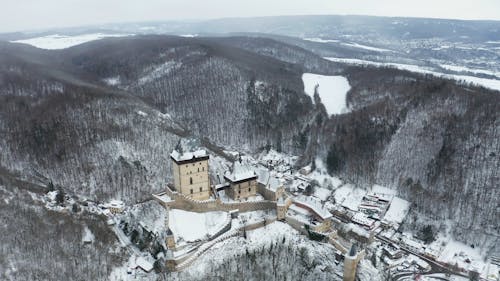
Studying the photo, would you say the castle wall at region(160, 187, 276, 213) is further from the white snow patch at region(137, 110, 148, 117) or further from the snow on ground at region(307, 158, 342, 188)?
the white snow patch at region(137, 110, 148, 117)

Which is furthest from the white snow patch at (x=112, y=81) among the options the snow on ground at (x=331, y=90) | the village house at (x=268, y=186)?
the village house at (x=268, y=186)

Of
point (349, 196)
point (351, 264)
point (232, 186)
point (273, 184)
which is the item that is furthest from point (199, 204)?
point (349, 196)

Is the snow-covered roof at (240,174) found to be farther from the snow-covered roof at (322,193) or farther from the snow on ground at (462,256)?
the snow on ground at (462,256)

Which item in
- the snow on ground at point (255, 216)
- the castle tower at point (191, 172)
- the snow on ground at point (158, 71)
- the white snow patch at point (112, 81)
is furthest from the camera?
the white snow patch at point (112, 81)

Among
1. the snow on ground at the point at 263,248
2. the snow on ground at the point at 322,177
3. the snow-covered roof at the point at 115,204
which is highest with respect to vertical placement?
the snow-covered roof at the point at 115,204

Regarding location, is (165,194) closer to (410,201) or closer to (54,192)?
(54,192)

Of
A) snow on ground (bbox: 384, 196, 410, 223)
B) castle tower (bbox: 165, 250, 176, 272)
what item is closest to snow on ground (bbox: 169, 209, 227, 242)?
castle tower (bbox: 165, 250, 176, 272)

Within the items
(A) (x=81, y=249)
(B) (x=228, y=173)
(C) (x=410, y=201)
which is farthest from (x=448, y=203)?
(A) (x=81, y=249)
